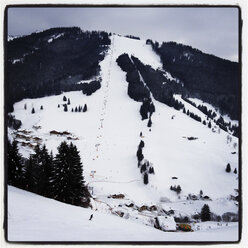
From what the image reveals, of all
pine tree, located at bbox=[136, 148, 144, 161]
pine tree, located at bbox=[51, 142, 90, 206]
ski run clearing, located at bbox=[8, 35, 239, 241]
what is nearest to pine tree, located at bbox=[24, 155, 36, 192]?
pine tree, located at bbox=[51, 142, 90, 206]

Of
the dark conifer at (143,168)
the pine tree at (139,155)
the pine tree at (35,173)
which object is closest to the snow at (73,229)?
the pine tree at (35,173)

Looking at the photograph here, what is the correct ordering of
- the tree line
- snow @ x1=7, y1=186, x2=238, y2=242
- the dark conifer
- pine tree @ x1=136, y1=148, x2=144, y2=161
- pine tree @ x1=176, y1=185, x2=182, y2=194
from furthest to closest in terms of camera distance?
pine tree @ x1=136, y1=148, x2=144, y2=161 → the dark conifer → pine tree @ x1=176, y1=185, x2=182, y2=194 → the tree line → snow @ x1=7, y1=186, x2=238, y2=242

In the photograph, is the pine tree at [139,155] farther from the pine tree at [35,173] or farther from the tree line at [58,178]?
the tree line at [58,178]

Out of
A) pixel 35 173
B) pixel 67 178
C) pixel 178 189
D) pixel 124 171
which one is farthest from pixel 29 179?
pixel 178 189

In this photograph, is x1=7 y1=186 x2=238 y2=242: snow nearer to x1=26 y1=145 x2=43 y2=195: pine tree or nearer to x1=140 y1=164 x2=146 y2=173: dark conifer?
x1=26 y1=145 x2=43 y2=195: pine tree

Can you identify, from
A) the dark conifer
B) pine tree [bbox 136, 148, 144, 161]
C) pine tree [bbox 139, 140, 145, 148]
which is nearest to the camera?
the dark conifer

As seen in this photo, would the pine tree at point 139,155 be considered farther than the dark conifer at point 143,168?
Yes
